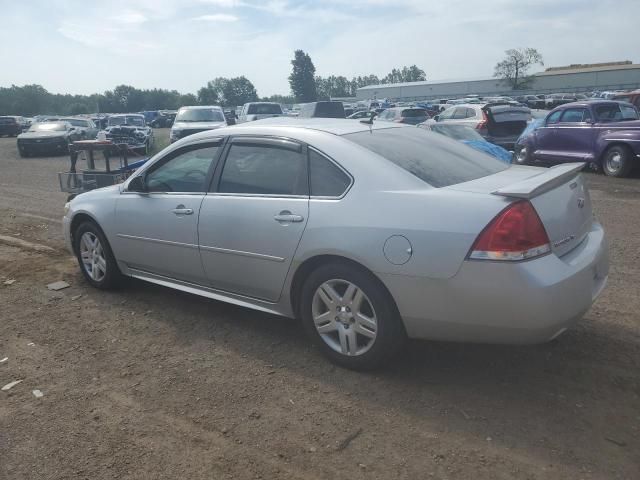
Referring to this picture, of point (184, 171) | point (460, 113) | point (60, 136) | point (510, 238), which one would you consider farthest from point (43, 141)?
point (510, 238)

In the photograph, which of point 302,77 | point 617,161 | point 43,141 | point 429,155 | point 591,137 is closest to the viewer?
point 429,155

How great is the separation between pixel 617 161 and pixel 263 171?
1062cm

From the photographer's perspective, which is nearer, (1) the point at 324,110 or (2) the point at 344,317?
(2) the point at 344,317

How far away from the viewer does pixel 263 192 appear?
12.9 feet

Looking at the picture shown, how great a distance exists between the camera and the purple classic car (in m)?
11.9

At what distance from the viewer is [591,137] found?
12.7 metres

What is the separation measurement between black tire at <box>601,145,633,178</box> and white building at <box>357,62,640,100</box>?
71.4 meters

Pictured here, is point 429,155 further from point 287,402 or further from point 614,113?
point 614,113

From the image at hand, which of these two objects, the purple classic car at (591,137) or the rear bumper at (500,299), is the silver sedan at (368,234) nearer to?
the rear bumper at (500,299)

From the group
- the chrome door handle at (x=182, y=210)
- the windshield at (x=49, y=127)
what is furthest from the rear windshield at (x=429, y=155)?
the windshield at (x=49, y=127)

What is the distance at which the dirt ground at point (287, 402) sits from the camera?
275cm

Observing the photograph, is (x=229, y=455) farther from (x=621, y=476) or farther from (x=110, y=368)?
(x=621, y=476)

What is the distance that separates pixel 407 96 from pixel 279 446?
111m

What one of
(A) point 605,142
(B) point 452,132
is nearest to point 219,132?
(B) point 452,132
